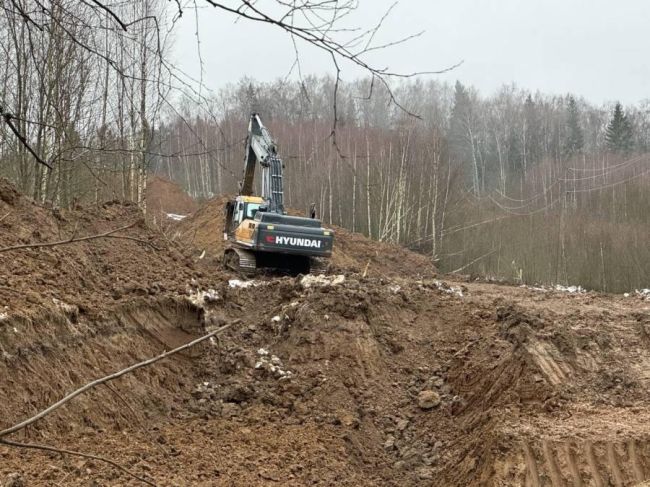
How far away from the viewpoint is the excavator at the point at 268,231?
1241 cm

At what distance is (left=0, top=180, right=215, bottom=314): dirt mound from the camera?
5.79m

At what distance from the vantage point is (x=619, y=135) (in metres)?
40.2

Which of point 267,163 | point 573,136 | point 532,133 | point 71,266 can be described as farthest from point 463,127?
point 71,266

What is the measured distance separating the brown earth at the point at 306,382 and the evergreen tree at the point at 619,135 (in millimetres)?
34727

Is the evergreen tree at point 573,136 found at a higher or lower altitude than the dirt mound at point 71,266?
higher

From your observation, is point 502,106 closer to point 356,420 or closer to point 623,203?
point 623,203

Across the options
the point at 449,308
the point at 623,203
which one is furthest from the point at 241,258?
the point at 623,203

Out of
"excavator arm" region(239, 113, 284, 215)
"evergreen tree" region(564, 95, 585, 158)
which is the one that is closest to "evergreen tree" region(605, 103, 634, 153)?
"evergreen tree" region(564, 95, 585, 158)

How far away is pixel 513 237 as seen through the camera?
76.0 feet

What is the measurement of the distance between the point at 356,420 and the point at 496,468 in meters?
1.64

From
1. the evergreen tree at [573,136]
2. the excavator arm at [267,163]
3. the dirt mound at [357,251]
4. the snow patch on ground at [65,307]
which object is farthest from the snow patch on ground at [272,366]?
the evergreen tree at [573,136]

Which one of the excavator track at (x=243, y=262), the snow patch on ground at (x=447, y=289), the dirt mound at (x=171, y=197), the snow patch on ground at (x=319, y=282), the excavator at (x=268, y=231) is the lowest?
the snow patch on ground at (x=447, y=289)

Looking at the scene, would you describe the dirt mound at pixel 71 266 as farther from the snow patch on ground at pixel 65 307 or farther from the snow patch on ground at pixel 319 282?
the snow patch on ground at pixel 319 282

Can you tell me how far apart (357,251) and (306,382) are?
13.8m
